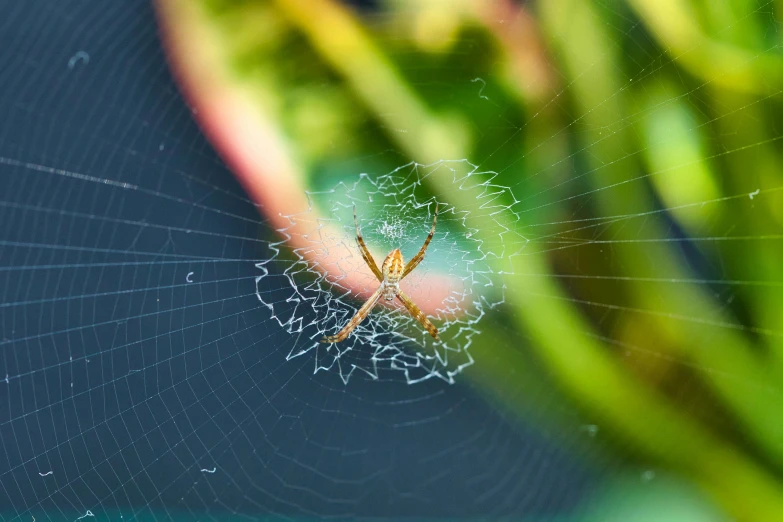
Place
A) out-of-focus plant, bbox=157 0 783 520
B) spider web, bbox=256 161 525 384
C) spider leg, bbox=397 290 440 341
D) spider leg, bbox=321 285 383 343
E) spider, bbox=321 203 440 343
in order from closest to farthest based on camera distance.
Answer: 1. out-of-focus plant, bbox=157 0 783 520
2. spider web, bbox=256 161 525 384
3. spider, bbox=321 203 440 343
4. spider leg, bbox=321 285 383 343
5. spider leg, bbox=397 290 440 341

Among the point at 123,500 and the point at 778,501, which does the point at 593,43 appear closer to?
the point at 778,501

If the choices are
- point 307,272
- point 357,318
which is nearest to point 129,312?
point 307,272

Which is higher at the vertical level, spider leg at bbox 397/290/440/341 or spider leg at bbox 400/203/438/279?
spider leg at bbox 400/203/438/279

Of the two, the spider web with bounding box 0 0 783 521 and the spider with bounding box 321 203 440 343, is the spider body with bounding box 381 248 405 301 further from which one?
the spider web with bounding box 0 0 783 521

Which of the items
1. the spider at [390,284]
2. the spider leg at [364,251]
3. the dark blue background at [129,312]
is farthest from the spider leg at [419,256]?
the dark blue background at [129,312]

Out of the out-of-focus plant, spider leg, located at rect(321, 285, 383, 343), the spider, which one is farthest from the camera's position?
spider leg, located at rect(321, 285, 383, 343)

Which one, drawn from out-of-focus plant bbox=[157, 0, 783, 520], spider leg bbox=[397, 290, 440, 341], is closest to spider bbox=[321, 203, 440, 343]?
spider leg bbox=[397, 290, 440, 341]

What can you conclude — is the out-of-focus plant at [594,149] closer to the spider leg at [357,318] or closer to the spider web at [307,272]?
the spider web at [307,272]
